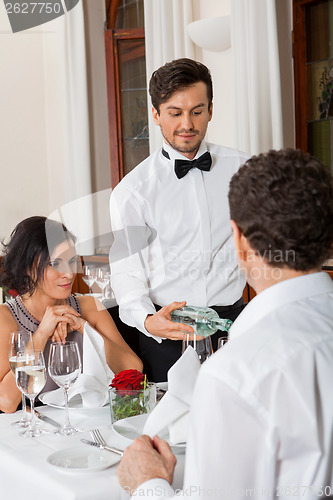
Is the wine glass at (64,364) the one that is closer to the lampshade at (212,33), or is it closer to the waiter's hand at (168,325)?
the waiter's hand at (168,325)

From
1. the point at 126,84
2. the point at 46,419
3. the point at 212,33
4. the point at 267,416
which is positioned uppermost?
the point at 212,33

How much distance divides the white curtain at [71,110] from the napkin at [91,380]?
3.37 m

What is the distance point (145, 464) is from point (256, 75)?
278 cm

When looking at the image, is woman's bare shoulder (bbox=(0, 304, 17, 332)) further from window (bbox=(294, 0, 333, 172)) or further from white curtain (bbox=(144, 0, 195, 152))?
white curtain (bbox=(144, 0, 195, 152))

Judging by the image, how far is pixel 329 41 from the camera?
3480mm

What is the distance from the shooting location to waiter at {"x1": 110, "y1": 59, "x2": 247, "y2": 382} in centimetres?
224

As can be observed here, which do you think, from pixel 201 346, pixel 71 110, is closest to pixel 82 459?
pixel 201 346

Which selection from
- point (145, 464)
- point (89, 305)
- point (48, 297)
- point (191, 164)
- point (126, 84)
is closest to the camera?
point (145, 464)

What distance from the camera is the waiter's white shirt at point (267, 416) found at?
0.85 meters

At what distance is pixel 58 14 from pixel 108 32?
1.84 feet

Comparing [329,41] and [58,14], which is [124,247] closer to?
[329,41]

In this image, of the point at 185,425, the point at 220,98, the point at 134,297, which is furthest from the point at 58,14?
the point at 185,425

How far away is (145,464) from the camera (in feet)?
3.51

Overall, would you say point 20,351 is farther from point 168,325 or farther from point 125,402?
point 168,325
